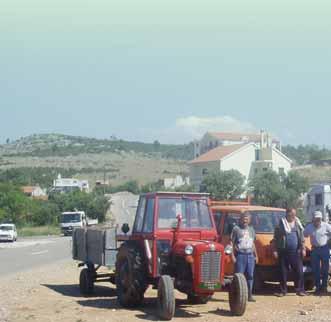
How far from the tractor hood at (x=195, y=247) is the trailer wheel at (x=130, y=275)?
0.82 m

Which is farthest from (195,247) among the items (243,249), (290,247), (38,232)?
(38,232)

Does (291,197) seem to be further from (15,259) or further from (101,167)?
(101,167)

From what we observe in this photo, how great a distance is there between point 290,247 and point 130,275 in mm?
3629

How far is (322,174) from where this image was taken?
361 ft

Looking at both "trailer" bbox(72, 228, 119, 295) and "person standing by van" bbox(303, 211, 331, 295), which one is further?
"trailer" bbox(72, 228, 119, 295)

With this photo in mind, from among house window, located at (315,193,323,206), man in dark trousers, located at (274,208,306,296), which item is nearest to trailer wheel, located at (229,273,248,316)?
man in dark trousers, located at (274,208,306,296)

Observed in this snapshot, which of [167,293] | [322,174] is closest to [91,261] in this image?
[167,293]

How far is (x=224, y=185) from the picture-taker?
8381 cm

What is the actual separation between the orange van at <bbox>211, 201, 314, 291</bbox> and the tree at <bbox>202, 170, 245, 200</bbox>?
6054cm

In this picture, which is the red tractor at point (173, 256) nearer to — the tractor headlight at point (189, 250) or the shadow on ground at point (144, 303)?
the tractor headlight at point (189, 250)

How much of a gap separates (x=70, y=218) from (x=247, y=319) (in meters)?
55.3

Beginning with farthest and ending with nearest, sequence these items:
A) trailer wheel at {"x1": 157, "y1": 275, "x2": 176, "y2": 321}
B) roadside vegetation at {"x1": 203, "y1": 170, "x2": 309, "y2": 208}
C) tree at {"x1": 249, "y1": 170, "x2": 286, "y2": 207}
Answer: roadside vegetation at {"x1": 203, "y1": 170, "x2": 309, "y2": 208} < tree at {"x1": 249, "y1": 170, "x2": 286, "y2": 207} < trailer wheel at {"x1": 157, "y1": 275, "x2": 176, "y2": 321}

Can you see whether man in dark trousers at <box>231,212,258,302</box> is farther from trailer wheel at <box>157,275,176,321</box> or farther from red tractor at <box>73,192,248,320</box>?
trailer wheel at <box>157,275,176,321</box>

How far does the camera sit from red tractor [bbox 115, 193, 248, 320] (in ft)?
46.6
